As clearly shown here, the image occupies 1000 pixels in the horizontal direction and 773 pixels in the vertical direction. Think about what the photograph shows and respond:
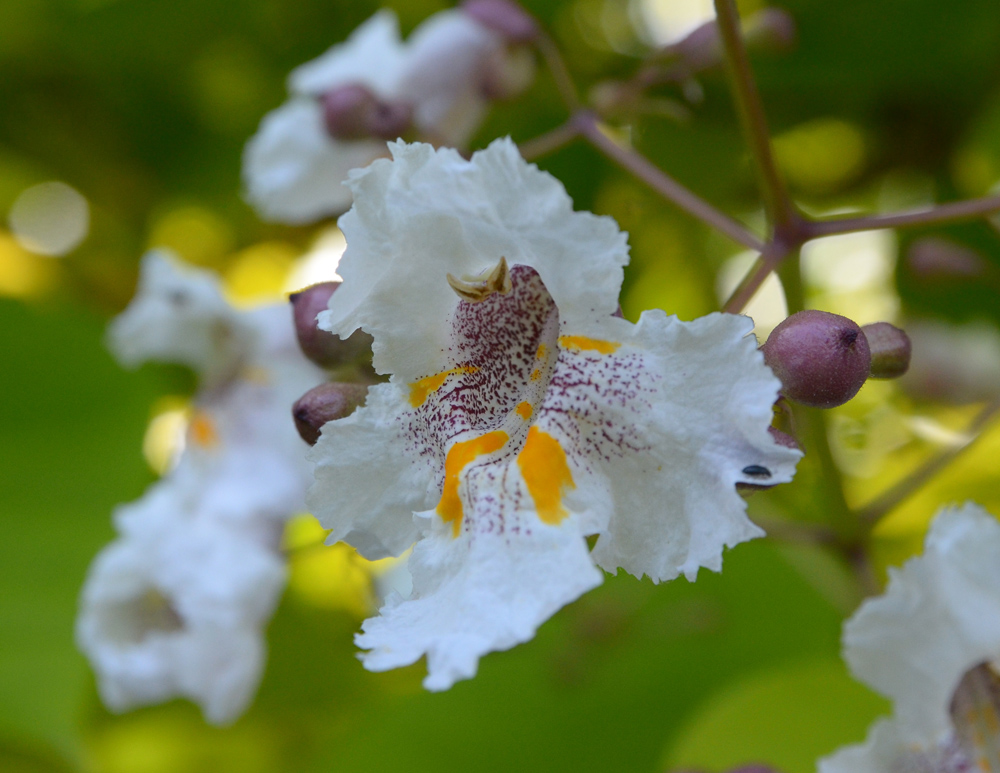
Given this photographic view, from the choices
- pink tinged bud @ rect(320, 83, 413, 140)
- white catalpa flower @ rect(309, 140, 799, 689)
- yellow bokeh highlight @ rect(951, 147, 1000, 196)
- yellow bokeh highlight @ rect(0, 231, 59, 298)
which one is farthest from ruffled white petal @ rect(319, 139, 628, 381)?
yellow bokeh highlight @ rect(0, 231, 59, 298)

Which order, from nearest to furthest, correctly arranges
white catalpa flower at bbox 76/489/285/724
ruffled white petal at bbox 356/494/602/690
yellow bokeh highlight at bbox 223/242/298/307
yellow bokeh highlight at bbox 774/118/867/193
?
1. ruffled white petal at bbox 356/494/602/690
2. white catalpa flower at bbox 76/489/285/724
3. yellow bokeh highlight at bbox 774/118/867/193
4. yellow bokeh highlight at bbox 223/242/298/307

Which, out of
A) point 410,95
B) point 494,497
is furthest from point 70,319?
point 494,497

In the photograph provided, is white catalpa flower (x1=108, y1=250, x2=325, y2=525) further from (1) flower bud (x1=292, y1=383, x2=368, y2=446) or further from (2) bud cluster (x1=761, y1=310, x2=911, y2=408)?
(2) bud cluster (x1=761, y1=310, x2=911, y2=408)

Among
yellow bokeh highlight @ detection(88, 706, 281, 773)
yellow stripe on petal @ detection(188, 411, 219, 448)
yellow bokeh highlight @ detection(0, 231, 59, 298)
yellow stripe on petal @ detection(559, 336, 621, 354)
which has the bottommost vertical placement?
yellow stripe on petal @ detection(559, 336, 621, 354)

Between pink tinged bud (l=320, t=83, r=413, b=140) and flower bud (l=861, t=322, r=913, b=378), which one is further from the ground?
pink tinged bud (l=320, t=83, r=413, b=140)

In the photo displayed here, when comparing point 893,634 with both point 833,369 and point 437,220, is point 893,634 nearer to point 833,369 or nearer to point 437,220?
point 833,369

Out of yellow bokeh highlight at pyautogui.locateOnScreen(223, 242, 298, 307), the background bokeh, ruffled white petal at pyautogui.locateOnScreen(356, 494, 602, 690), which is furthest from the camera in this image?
yellow bokeh highlight at pyautogui.locateOnScreen(223, 242, 298, 307)

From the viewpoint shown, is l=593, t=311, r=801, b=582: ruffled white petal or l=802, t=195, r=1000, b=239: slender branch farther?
l=802, t=195, r=1000, b=239: slender branch
